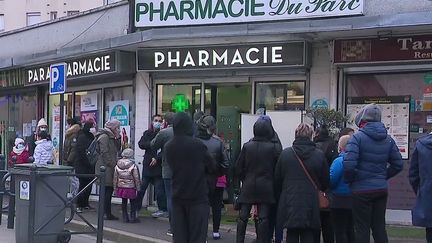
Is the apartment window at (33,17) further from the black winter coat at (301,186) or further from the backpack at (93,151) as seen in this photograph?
the black winter coat at (301,186)

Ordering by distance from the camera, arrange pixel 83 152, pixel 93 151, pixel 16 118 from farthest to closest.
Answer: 1. pixel 16 118
2. pixel 83 152
3. pixel 93 151

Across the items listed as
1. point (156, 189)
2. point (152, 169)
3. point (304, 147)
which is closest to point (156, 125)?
point (152, 169)

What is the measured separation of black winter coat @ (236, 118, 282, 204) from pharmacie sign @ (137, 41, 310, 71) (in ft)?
12.6

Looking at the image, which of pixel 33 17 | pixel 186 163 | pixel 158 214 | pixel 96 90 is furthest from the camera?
pixel 33 17

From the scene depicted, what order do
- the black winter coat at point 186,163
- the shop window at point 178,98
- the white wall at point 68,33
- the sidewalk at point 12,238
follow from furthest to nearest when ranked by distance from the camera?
1. the white wall at point 68,33
2. the shop window at point 178,98
3. the sidewalk at point 12,238
4. the black winter coat at point 186,163

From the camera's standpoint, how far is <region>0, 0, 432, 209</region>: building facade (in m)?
11.2

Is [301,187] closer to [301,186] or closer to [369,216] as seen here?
[301,186]

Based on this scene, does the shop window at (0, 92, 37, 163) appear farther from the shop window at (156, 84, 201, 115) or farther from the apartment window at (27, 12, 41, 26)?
the apartment window at (27, 12, 41, 26)

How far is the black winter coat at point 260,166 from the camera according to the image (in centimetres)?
823

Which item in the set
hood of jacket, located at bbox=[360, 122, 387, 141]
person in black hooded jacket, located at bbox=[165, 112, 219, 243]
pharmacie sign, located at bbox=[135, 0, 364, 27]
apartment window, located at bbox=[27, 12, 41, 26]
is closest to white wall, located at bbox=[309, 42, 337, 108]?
pharmacie sign, located at bbox=[135, 0, 364, 27]

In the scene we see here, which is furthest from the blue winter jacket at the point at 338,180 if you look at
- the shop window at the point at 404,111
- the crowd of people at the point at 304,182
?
the shop window at the point at 404,111

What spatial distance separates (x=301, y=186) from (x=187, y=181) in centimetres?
129

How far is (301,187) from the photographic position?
24.6ft

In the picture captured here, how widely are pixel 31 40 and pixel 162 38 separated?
23.3 ft
